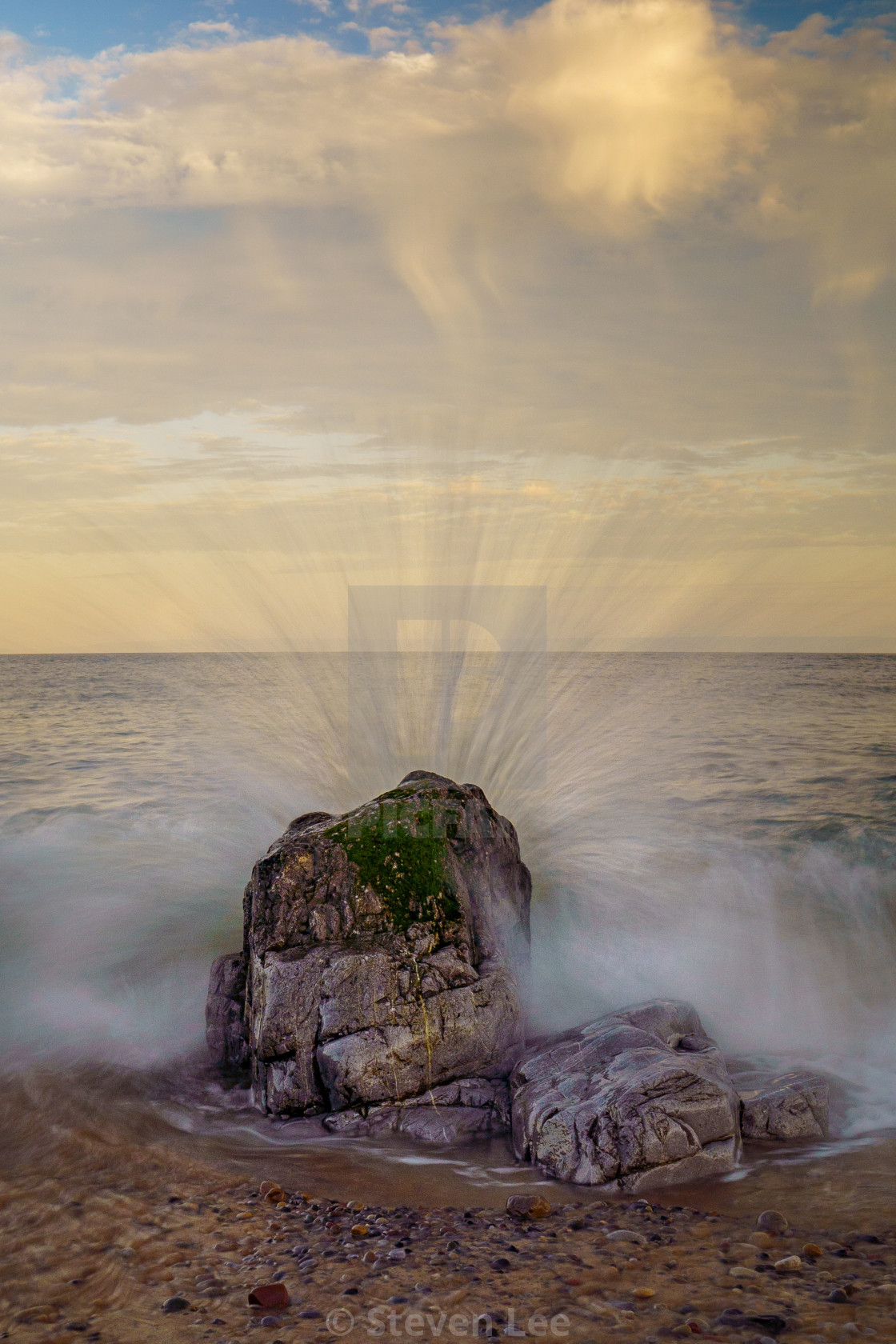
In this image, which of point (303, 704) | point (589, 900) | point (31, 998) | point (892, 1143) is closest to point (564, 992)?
point (589, 900)

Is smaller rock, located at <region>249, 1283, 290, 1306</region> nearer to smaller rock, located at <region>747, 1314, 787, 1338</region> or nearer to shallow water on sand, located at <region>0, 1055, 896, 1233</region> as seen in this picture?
shallow water on sand, located at <region>0, 1055, 896, 1233</region>

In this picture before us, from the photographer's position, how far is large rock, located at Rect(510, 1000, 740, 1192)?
555 centimetres

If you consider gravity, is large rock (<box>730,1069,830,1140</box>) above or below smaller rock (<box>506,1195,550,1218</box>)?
above

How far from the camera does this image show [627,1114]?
5.65m

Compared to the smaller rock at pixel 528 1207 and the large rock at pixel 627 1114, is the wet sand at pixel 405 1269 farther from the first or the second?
the large rock at pixel 627 1114

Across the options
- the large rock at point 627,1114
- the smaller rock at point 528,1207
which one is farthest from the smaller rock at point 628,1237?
the large rock at point 627,1114

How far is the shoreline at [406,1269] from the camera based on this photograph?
394cm

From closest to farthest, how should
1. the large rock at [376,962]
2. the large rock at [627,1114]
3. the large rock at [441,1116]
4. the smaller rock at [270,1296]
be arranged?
the smaller rock at [270,1296]
the large rock at [627,1114]
the large rock at [441,1116]
the large rock at [376,962]

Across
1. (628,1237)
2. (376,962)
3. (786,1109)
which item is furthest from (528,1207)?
(786,1109)

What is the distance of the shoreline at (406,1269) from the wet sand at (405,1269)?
11 millimetres

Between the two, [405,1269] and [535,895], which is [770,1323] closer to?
[405,1269]
